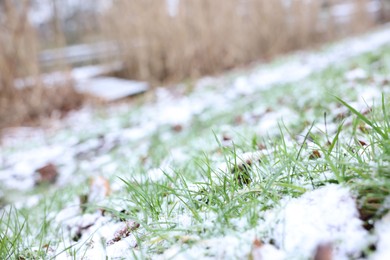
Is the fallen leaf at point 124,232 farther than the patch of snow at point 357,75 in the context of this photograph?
No

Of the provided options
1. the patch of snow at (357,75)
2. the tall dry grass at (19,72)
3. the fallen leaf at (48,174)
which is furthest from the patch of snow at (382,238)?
the tall dry grass at (19,72)

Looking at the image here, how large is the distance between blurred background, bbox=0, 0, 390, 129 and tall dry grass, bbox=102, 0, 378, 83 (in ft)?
0.06

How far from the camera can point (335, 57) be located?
6.41 meters

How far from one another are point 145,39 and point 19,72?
239 cm

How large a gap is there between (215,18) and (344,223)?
7.06m

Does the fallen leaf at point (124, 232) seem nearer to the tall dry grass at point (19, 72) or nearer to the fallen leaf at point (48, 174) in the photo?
the fallen leaf at point (48, 174)

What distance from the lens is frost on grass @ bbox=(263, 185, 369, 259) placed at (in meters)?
0.83

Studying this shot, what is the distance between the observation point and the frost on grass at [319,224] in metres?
0.83

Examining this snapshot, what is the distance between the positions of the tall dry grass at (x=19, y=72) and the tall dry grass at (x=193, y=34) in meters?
1.88

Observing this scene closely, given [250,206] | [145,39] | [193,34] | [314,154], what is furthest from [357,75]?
[145,39]

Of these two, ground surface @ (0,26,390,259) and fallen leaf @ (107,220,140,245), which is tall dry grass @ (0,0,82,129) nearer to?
ground surface @ (0,26,390,259)

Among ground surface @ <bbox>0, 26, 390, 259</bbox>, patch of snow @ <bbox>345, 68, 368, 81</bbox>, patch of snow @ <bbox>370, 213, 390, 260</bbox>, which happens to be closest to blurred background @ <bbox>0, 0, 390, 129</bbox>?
ground surface @ <bbox>0, 26, 390, 259</bbox>

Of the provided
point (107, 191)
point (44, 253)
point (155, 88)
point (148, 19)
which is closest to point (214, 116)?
point (107, 191)

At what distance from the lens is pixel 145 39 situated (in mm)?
7195
